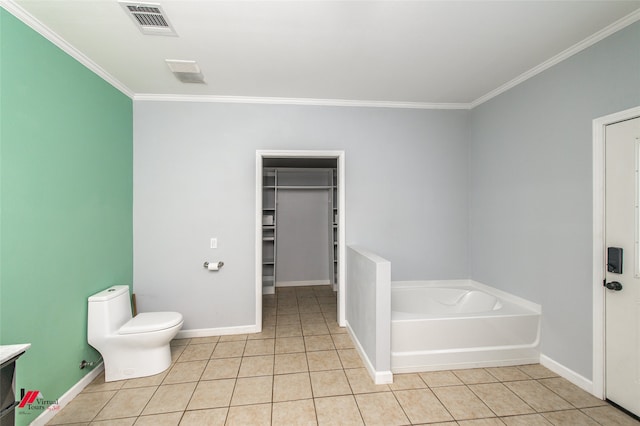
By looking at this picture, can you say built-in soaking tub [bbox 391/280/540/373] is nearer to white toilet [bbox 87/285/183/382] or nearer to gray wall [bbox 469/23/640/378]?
gray wall [bbox 469/23/640/378]

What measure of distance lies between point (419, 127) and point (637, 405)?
9.36 feet

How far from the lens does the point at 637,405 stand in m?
1.82

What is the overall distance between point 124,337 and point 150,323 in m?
0.19

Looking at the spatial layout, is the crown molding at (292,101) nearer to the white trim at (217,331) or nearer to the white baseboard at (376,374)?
the white trim at (217,331)

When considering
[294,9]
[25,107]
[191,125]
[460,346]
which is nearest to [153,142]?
[191,125]

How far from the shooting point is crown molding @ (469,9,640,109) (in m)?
1.82

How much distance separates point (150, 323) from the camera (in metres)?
2.36

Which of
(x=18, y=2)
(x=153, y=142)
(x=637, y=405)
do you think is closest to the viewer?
(x=18, y=2)

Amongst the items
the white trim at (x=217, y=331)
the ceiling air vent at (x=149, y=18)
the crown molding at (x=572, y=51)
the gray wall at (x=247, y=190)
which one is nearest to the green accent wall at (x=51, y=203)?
the gray wall at (x=247, y=190)

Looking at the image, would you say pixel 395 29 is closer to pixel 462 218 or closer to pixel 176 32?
pixel 176 32

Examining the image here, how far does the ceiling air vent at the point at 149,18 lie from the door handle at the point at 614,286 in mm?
3398

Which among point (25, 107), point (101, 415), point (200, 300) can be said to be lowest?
point (101, 415)

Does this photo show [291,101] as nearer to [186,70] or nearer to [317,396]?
[186,70]

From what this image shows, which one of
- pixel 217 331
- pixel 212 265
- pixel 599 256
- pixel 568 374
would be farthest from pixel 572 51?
pixel 217 331
